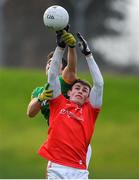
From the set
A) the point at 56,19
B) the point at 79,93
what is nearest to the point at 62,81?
the point at 79,93

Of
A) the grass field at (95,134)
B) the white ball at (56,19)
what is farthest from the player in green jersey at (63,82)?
the grass field at (95,134)

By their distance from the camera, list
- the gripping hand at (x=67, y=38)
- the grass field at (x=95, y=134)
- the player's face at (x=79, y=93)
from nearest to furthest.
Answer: the gripping hand at (x=67, y=38) → the player's face at (x=79, y=93) → the grass field at (x=95, y=134)

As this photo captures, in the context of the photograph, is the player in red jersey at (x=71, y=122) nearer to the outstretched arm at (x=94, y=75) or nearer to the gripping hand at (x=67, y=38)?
the outstretched arm at (x=94, y=75)

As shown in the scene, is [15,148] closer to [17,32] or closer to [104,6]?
[17,32]

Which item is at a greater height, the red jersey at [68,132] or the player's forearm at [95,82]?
the player's forearm at [95,82]

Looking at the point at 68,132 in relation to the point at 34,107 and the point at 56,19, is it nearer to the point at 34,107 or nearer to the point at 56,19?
the point at 34,107

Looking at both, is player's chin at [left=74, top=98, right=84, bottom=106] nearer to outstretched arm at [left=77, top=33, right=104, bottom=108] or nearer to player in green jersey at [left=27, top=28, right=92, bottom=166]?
outstretched arm at [left=77, top=33, right=104, bottom=108]

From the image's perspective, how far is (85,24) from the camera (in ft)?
88.4

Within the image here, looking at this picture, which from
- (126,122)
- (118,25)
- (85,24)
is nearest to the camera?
(126,122)

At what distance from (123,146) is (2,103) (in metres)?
3.85

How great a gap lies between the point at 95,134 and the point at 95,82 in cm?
1138

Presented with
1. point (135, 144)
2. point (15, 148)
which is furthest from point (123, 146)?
point (15, 148)

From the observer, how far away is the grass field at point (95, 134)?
1850cm

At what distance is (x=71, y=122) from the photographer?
10156mm
